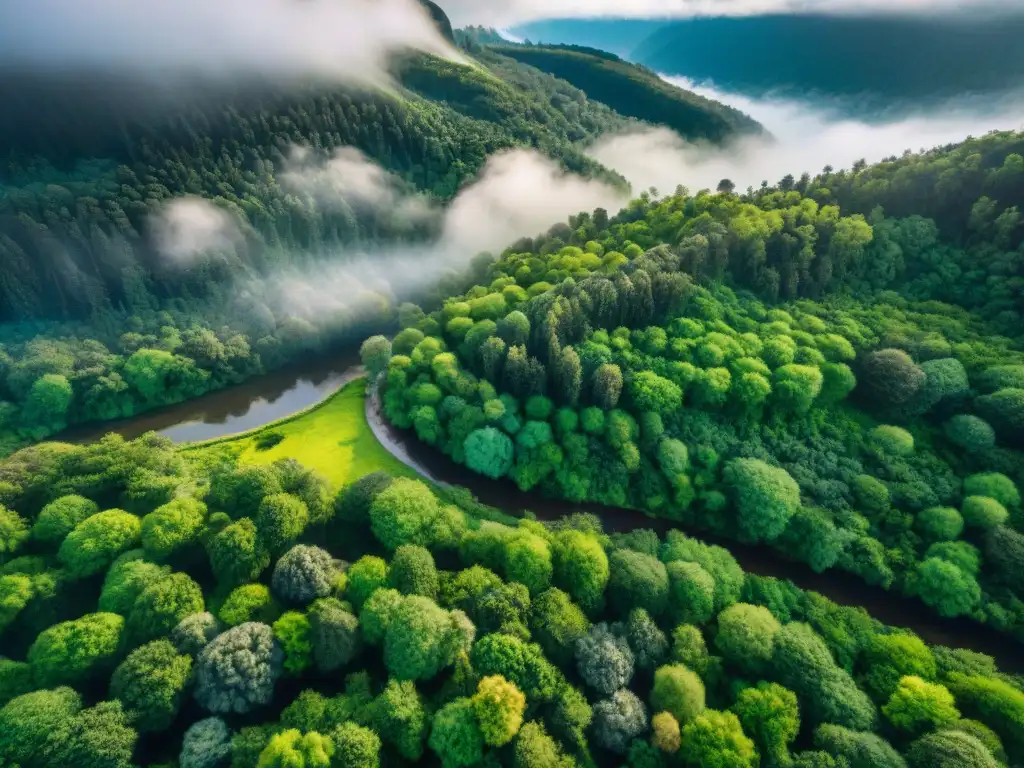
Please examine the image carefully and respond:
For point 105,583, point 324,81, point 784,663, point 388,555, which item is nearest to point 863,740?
point 784,663

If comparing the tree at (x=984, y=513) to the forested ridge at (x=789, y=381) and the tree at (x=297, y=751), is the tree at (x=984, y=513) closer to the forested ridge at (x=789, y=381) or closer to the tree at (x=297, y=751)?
the forested ridge at (x=789, y=381)

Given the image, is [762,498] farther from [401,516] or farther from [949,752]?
[401,516]

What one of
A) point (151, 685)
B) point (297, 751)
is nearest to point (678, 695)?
point (297, 751)

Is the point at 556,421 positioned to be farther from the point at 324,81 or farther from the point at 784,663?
the point at 324,81

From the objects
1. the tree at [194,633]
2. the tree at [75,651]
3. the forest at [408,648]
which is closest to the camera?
the forest at [408,648]

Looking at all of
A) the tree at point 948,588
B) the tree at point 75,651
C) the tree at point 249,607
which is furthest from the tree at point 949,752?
the tree at point 75,651

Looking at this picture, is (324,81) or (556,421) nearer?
(556,421)
